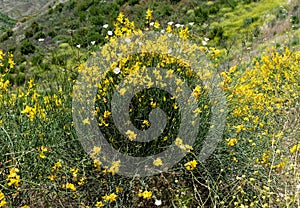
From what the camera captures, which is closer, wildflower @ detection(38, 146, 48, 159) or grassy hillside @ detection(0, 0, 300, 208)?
wildflower @ detection(38, 146, 48, 159)

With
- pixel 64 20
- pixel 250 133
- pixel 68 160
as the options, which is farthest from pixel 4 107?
pixel 64 20

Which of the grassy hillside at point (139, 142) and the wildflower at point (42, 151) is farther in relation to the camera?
the grassy hillside at point (139, 142)

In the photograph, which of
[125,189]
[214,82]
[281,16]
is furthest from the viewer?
[281,16]

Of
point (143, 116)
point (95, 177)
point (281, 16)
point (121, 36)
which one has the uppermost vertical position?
point (121, 36)

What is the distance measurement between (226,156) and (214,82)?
1.85 ft

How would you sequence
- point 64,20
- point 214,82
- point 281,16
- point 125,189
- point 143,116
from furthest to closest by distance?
point 64,20 < point 281,16 < point 214,82 < point 143,116 < point 125,189

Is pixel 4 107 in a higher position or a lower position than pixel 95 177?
higher

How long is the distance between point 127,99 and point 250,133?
993 millimetres

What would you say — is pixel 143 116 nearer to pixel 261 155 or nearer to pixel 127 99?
pixel 127 99

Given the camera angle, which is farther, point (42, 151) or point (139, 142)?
point (139, 142)

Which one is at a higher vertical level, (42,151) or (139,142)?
(42,151)

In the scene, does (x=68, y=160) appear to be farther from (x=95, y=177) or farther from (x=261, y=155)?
(x=261, y=155)

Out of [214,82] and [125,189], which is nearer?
[125,189]

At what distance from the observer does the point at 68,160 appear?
7.46ft
